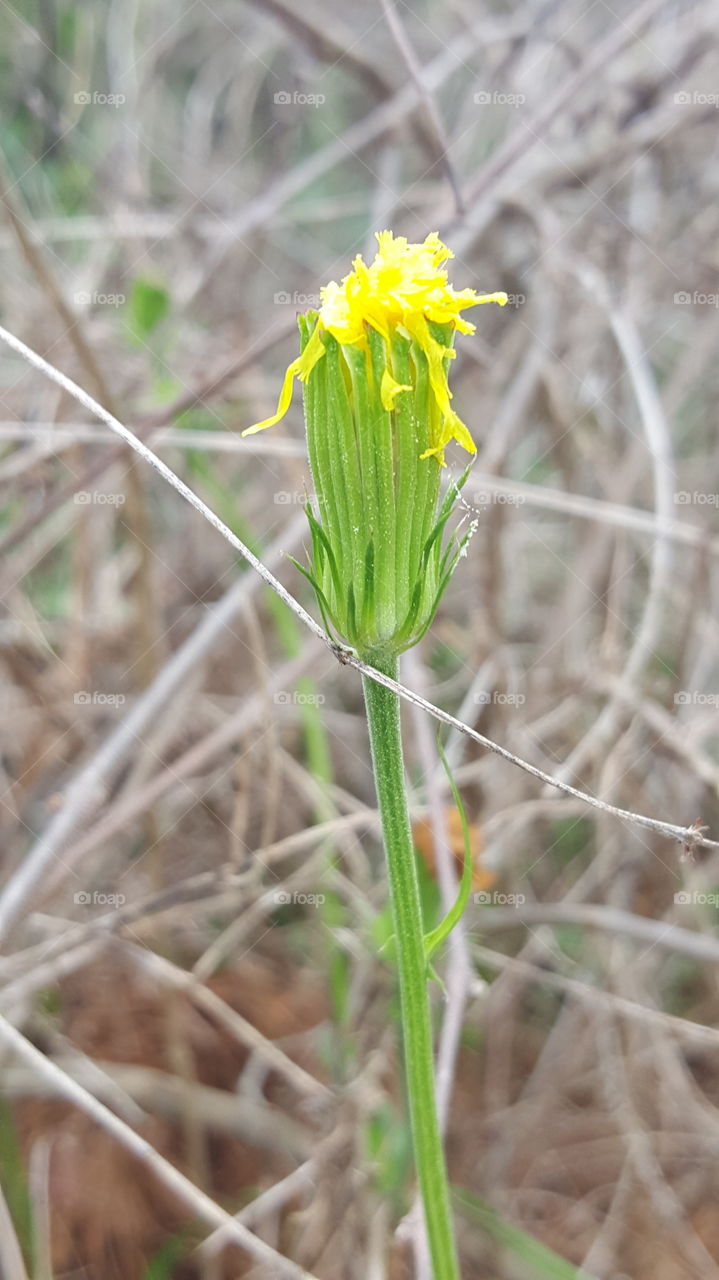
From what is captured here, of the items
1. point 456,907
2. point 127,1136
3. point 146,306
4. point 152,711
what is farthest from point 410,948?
point 146,306

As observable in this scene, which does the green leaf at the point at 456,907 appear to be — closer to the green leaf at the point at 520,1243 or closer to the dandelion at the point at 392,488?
the dandelion at the point at 392,488

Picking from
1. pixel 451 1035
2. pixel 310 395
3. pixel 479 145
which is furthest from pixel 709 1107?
pixel 479 145

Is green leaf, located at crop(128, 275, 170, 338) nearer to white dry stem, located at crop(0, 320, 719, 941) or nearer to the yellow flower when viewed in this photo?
white dry stem, located at crop(0, 320, 719, 941)

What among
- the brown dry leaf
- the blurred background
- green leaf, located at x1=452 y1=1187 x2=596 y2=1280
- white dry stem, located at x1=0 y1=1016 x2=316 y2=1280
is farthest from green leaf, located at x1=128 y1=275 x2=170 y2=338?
green leaf, located at x1=452 y1=1187 x2=596 y2=1280

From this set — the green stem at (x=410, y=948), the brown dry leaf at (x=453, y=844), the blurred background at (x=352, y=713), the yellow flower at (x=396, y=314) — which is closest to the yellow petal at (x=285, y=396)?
the yellow flower at (x=396, y=314)

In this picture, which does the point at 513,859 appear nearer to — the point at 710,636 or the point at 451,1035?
the point at 710,636

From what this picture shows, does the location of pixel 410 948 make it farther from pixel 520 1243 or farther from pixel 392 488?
pixel 520 1243
